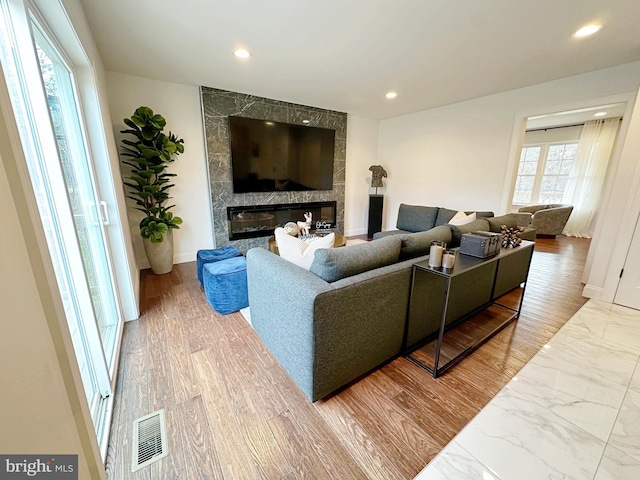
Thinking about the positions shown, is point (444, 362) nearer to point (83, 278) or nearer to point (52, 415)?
point (52, 415)

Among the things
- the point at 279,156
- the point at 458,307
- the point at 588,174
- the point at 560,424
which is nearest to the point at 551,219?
the point at 588,174

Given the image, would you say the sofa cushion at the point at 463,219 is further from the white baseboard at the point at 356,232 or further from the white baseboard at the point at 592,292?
the white baseboard at the point at 356,232

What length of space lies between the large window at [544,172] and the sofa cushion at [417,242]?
17.0 ft

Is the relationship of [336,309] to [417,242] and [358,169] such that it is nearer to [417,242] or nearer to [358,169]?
[417,242]

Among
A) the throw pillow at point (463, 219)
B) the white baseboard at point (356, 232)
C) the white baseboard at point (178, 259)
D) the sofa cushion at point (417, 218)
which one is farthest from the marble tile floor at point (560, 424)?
the white baseboard at point (356, 232)

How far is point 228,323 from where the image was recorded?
7.33 ft

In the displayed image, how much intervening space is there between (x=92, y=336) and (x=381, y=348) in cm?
167

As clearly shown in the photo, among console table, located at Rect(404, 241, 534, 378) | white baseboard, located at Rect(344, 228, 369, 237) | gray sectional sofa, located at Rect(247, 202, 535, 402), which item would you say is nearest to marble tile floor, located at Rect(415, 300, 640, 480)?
console table, located at Rect(404, 241, 534, 378)

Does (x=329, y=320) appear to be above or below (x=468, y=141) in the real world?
below

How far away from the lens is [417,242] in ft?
6.09

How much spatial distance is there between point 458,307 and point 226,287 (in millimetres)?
2038

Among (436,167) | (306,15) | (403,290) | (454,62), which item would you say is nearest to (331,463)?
(403,290)

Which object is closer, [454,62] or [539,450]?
[539,450]

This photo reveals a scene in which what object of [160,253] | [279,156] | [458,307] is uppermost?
[279,156]
